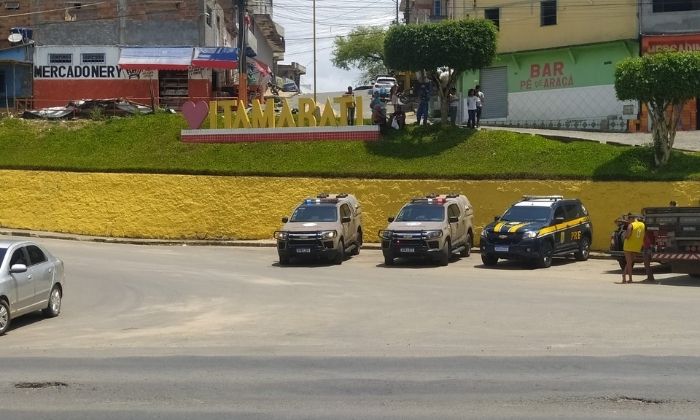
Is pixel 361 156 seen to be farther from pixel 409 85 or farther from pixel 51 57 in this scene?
pixel 409 85

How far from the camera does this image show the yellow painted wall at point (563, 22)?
4456cm

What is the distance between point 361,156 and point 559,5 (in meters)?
16.0

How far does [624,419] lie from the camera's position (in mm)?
9438

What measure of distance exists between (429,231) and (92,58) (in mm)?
32988

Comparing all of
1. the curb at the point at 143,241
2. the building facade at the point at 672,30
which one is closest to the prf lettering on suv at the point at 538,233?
the curb at the point at 143,241

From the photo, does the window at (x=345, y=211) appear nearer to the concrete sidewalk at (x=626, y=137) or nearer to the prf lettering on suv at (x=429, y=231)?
the prf lettering on suv at (x=429, y=231)

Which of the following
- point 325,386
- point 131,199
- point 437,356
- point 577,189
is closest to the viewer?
point 325,386

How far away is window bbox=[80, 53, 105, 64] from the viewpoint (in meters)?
53.5

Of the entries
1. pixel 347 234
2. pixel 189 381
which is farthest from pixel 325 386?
pixel 347 234

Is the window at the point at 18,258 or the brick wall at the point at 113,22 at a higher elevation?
the brick wall at the point at 113,22

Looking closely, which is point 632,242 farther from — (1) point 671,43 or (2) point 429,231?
(1) point 671,43

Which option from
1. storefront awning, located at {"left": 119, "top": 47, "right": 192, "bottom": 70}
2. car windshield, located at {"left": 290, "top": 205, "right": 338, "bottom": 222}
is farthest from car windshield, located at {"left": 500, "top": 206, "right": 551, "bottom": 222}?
storefront awning, located at {"left": 119, "top": 47, "right": 192, "bottom": 70}

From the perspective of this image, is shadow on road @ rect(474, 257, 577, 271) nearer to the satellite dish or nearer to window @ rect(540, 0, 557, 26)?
window @ rect(540, 0, 557, 26)

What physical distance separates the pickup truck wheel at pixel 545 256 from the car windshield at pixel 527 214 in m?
0.82
